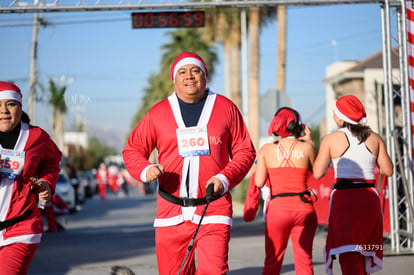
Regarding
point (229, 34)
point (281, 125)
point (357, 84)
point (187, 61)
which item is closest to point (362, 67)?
point (357, 84)

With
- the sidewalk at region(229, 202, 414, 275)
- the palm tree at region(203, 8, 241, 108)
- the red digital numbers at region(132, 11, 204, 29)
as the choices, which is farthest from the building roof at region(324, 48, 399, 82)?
the red digital numbers at region(132, 11, 204, 29)

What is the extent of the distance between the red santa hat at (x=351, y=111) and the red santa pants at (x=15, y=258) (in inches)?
106

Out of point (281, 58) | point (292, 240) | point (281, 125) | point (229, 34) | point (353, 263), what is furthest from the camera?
point (229, 34)

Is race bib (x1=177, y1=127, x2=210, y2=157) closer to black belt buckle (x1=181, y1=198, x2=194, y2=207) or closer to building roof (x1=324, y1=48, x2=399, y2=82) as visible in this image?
black belt buckle (x1=181, y1=198, x2=194, y2=207)

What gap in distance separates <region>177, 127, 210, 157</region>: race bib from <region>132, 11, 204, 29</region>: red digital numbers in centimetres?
673

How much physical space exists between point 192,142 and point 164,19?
22.4 feet

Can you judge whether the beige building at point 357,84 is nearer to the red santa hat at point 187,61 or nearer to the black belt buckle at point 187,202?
the red santa hat at point 187,61

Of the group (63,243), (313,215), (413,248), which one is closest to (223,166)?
(313,215)

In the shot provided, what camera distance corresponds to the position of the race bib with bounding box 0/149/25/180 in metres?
5.30

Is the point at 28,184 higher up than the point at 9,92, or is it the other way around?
the point at 9,92

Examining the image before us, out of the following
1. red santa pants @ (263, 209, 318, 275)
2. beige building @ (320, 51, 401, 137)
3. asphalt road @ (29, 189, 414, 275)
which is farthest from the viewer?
beige building @ (320, 51, 401, 137)

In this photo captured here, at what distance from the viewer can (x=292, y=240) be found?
6891mm

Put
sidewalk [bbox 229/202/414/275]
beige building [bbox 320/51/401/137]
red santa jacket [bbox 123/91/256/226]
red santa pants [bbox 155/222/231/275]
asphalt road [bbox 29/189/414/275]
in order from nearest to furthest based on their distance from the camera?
red santa pants [bbox 155/222/231/275], red santa jacket [bbox 123/91/256/226], sidewalk [bbox 229/202/414/275], asphalt road [bbox 29/189/414/275], beige building [bbox 320/51/401/137]

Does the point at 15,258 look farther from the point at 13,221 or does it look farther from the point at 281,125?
the point at 281,125
